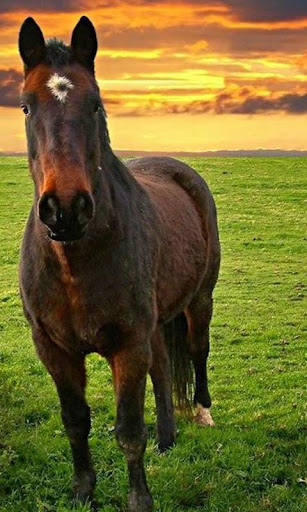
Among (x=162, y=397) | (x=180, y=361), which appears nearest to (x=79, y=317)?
(x=162, y=397)

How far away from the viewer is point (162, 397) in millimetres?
6672

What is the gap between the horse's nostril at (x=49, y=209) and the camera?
3.77 m

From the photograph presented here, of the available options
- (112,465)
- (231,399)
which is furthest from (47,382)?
(112,465)

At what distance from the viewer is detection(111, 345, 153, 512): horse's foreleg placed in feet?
16.5

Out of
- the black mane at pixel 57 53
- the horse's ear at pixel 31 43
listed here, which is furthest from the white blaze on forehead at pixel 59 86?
the horse's ear at pixel 31 43

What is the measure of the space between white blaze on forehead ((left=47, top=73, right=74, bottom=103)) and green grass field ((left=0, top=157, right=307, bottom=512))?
9.80ft

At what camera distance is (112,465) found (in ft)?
20.4

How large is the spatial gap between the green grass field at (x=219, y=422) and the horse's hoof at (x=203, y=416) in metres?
0.13

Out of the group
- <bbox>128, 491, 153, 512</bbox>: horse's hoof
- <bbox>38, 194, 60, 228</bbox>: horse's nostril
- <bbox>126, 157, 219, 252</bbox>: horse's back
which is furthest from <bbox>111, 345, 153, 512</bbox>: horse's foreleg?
<bbox>126, 157, 219, 252</bbox>: horse's back

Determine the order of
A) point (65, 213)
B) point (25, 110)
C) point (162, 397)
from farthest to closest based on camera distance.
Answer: point (162, 397) → point (25, 110) → point (65, 213)

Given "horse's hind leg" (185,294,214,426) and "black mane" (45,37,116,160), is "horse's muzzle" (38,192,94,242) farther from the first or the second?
"horse's hind leg" (185,294,214,426)

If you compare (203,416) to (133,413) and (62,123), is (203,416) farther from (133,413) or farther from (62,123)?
(62,123)

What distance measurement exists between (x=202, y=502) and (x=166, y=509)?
36cm

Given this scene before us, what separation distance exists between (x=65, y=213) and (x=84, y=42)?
1287 mm
